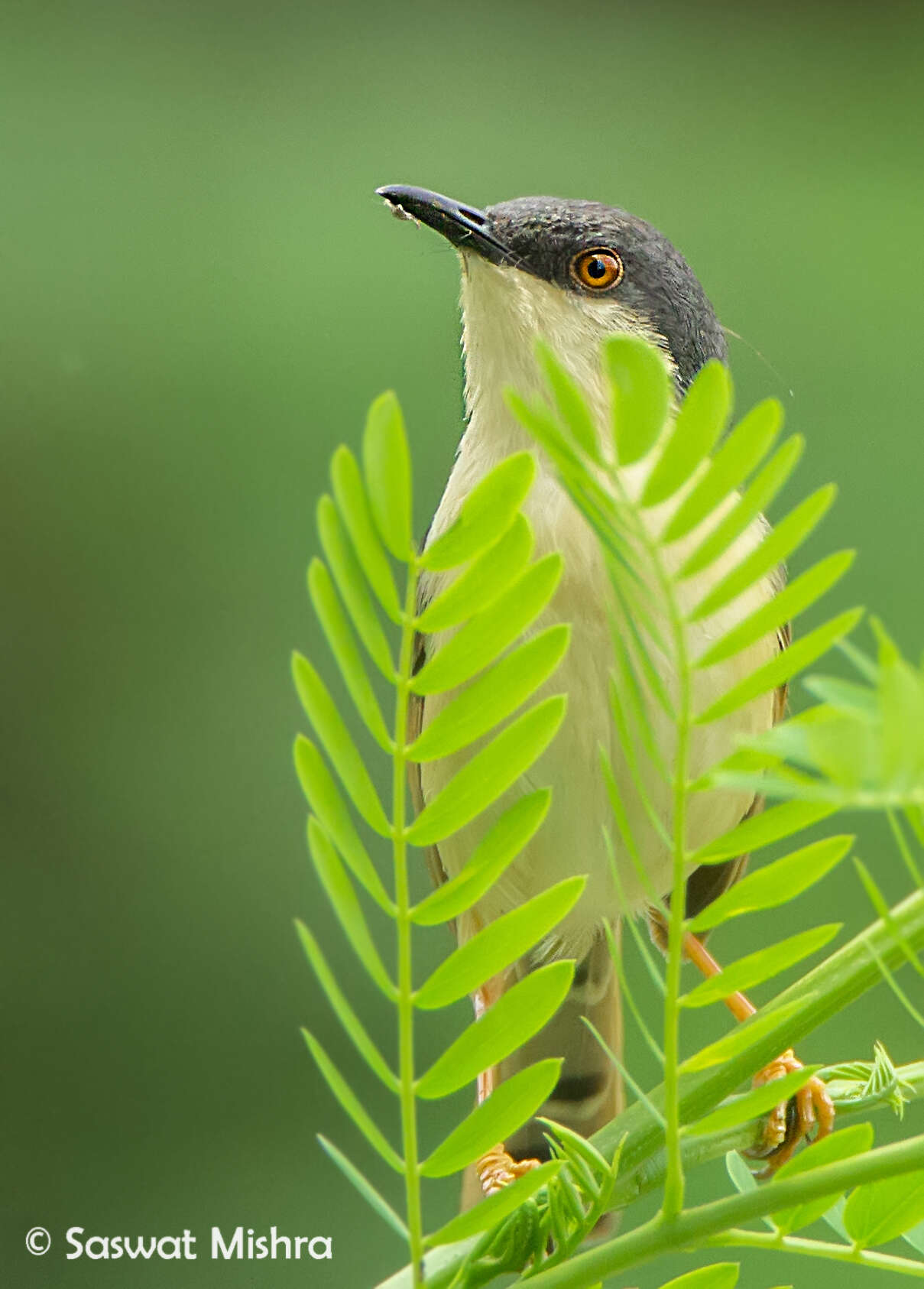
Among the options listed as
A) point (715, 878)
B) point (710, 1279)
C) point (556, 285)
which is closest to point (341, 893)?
point (710, 1279)

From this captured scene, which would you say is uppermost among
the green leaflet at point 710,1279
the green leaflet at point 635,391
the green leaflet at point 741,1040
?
the green leaflet at point 635,391

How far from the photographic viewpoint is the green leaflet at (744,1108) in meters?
0.74

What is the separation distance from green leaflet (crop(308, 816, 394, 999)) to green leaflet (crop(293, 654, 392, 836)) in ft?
0.11

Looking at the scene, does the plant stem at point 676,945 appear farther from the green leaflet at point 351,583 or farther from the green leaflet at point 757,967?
the green leaflet at point 351,583

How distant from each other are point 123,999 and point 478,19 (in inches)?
176

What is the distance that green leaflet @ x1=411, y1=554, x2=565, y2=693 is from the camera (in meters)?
0.68

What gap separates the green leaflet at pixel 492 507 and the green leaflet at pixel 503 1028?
208mm

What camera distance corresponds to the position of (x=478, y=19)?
6488 millimetres

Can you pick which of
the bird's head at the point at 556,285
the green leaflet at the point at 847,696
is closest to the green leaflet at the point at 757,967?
the green leaflet at the point at 847,696

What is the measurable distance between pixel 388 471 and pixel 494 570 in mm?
75

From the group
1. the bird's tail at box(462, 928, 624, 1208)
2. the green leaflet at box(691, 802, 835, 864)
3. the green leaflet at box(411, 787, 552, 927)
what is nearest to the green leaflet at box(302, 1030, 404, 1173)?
the green leaflet at box(411, 787, 552, 927)

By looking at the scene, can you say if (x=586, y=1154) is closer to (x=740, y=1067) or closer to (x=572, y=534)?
(x=740, y=1067)

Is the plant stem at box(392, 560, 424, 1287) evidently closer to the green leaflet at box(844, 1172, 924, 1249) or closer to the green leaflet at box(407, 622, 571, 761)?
the green leaflet at box(407, 622, 571, 761)

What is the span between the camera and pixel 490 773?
745 millimetres
